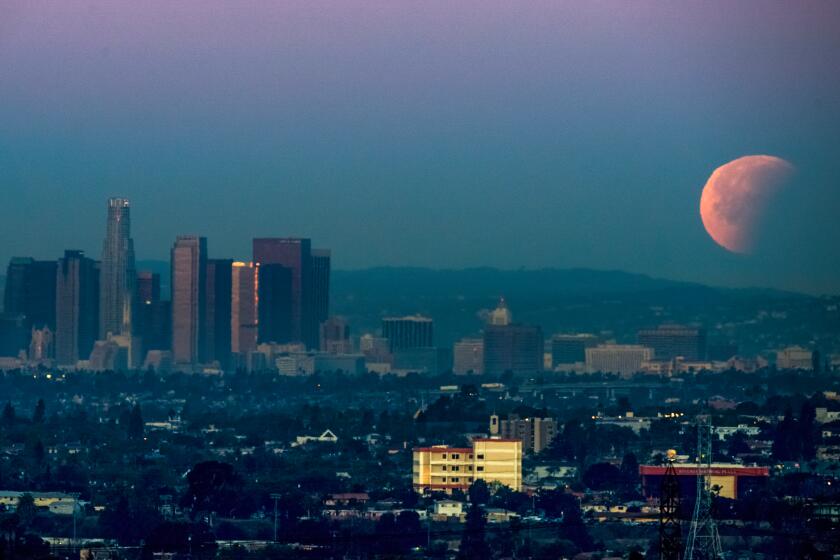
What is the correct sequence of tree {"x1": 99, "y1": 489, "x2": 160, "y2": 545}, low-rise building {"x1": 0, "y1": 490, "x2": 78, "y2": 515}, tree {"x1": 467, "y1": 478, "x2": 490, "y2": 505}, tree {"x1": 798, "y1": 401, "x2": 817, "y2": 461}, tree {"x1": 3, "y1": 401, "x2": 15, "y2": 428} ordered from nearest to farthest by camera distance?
tree {"x1": 99, "y1": 489, "x2": 160, "y2": 545}
low-rise building {"x1": 0, "y1": 490, "x2": 78, "y2": 515}
tree {"x1": 467, "y1": 478, "x2": 490, "y2": 505}
tree {"x1": 798, "y1": 401, "x2": 817, "y2": 461}
tree {"x1": 3, "y1": 401, "x2": 15, "y2": 428}

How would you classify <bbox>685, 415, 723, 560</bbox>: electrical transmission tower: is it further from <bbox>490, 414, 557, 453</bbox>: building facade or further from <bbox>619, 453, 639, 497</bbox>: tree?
<bbox>490, 414, 557, 453</bbox>: building facade

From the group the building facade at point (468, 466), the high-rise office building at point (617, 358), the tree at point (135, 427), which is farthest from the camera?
the high-rise office building at point (617, 358)

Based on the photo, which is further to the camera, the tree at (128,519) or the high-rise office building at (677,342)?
the high-rise office building at (677,342)

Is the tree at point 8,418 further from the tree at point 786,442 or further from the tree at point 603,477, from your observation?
the tree at point 603,477

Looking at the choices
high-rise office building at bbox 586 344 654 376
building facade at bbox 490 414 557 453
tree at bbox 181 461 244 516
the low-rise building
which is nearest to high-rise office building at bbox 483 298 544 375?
high-rise office building at bbox 586 344 654 376

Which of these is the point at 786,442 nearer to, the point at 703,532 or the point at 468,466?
the point at 468,466

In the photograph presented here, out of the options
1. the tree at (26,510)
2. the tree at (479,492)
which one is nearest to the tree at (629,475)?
the tree at (479,492)
